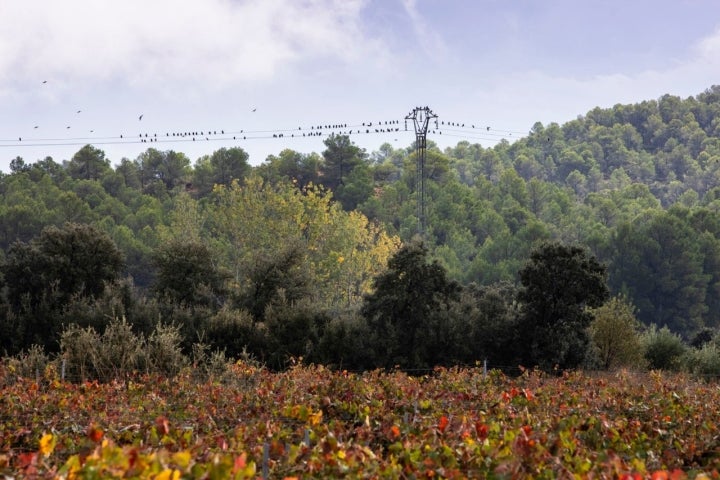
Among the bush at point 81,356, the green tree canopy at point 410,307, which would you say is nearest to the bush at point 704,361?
the green tree canopy at point 410,307

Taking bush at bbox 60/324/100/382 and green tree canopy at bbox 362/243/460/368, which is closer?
bush at bbox 60/324/100/382

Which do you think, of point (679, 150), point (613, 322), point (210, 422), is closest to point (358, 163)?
point (613, 322)

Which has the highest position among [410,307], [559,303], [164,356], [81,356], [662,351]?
[81,356]

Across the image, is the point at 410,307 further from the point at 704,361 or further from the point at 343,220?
the point at 343,220

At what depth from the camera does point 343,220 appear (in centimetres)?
5119

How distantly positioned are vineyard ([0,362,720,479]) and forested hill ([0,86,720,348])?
18557mm

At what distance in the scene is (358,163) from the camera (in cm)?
7638

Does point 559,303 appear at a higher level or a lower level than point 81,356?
lower

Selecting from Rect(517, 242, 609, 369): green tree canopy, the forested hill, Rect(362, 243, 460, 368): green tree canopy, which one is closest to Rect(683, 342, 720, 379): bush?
Rect(517, 242, 609, 369): green tree canopy

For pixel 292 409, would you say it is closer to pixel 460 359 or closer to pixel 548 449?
pixel 548 449

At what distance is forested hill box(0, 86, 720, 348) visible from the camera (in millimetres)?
49219

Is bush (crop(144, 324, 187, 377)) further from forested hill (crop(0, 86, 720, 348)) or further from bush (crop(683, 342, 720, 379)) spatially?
bush (crop(683, 342, 720, 379))

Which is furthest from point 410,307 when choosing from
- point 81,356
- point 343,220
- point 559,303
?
point 343,220

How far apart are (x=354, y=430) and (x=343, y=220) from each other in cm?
4325
